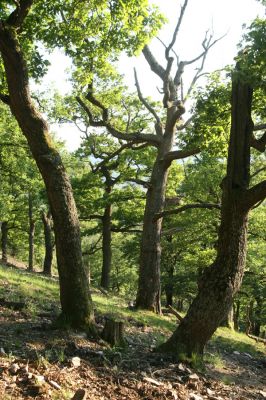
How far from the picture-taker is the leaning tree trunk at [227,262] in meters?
7.91

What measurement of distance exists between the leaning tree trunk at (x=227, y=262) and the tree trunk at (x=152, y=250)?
796cm

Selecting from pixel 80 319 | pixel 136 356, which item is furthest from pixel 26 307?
pixel 136 356

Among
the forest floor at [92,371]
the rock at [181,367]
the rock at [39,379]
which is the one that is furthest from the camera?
the rock at [181,367]

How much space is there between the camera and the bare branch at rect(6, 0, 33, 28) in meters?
8.49

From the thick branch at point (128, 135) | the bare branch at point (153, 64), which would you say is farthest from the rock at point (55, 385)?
the bare branch at point (153, 64)

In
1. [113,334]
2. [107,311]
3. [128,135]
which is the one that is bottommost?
[113,334]

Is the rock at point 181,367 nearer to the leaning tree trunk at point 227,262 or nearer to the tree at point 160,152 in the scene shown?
the leaning tree trunk at point 227,262

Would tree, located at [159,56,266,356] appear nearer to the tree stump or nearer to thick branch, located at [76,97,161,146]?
the tree stump

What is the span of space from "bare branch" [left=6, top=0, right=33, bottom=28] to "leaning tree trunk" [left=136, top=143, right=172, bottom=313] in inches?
373

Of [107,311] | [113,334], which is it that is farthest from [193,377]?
[107,311]

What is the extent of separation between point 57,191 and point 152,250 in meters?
8.95

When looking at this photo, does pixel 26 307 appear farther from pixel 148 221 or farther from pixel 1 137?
pixel 1 137

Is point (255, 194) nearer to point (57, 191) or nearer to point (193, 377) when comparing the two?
point (193, 377)

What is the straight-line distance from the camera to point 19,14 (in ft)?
28.2
